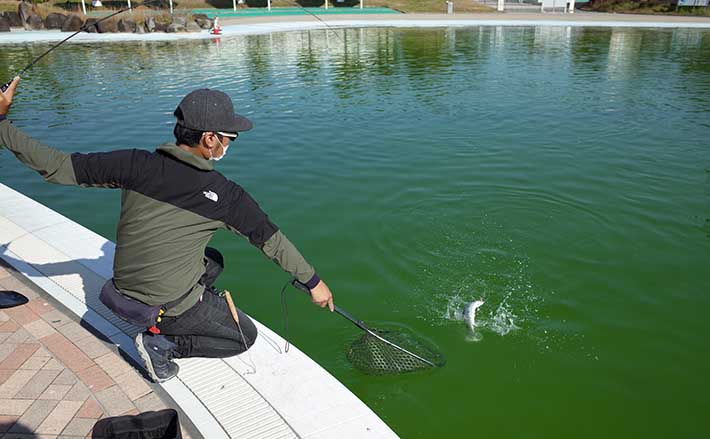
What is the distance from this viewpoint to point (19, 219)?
283 inches

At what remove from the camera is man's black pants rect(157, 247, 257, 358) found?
4082 mm

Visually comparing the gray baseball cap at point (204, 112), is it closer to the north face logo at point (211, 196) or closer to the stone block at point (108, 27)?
the north face logo at point (211, 196)

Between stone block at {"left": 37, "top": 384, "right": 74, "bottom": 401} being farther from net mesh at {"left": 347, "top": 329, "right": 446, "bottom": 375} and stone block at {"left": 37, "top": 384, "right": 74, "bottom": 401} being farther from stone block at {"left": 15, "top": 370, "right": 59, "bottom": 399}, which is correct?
net mesh at {"left": 347, "top": 329, "right": 446, "bottom": 375}

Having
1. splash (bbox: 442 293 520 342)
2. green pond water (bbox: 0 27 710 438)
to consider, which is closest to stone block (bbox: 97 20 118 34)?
green pond water (bbox: 0 27 710 438)

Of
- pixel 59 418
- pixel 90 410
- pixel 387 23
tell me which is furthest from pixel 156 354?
pixel 387 23

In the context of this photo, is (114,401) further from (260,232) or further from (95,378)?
(260,232)

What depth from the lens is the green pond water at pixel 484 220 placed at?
17.3ft

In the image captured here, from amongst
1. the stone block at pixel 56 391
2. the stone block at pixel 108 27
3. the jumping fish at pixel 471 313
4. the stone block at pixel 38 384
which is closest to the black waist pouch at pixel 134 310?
the stone block at pixel 56 391

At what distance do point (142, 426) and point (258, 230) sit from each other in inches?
58.2

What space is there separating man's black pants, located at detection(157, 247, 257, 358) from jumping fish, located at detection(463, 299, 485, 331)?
256 centimetres

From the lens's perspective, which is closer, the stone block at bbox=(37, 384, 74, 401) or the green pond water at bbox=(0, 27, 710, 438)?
the stone block at bbox=(37, 384, 74, 401)

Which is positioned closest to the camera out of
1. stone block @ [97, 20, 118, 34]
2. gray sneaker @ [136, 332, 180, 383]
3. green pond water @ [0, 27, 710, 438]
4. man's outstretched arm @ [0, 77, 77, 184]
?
man's outstretched arm @ [0, 77, 77, 184]

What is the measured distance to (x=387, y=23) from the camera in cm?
4316

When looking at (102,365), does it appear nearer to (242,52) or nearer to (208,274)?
(208,274)
